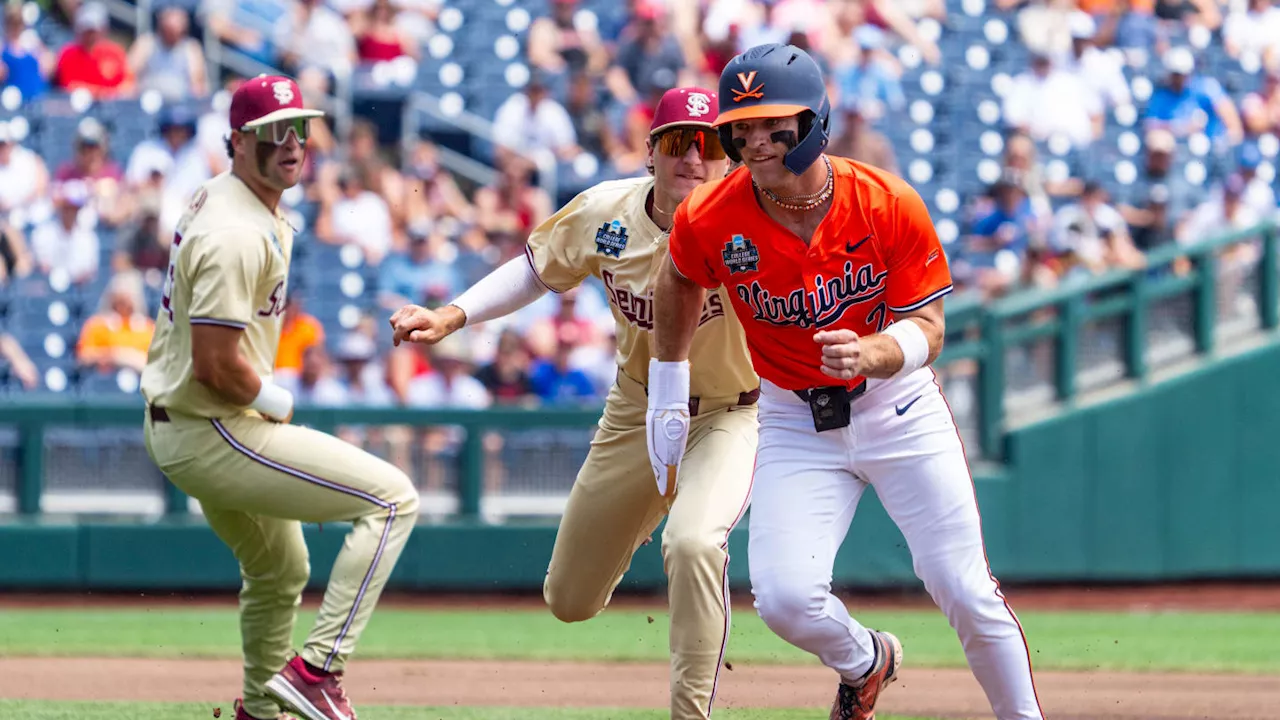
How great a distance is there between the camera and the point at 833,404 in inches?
187

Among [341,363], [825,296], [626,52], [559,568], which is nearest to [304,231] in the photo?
[341,363]

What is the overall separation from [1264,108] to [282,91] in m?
10.2

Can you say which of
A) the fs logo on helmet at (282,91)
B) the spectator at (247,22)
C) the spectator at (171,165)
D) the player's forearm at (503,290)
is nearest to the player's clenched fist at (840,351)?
the player's forearm at (503,290)

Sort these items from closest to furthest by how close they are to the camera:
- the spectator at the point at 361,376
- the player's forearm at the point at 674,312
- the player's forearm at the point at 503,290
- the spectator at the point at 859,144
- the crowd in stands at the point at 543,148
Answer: the player's forearm at the point at 674,312, the player's forearm at the point at 503,290, the spectator at the point at 361,376, the crowd in stands at the point at 543,148, the spectator at the point at 859,144

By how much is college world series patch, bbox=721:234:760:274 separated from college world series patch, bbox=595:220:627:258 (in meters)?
0.75

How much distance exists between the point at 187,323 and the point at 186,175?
651 cm

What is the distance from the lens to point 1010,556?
34.2ft

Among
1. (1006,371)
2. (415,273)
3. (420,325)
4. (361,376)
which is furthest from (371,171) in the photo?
(420,325)

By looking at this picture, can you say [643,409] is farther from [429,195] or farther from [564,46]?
[564,46]

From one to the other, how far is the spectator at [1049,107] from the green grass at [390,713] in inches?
311

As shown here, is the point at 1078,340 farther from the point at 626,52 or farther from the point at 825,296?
the point at 825,296

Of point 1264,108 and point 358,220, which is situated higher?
point 1264,108

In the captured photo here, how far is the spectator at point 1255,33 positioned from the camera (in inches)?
552

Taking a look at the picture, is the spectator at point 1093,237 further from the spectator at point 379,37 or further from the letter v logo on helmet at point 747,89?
the letter v logo on helmet at point 747,89
